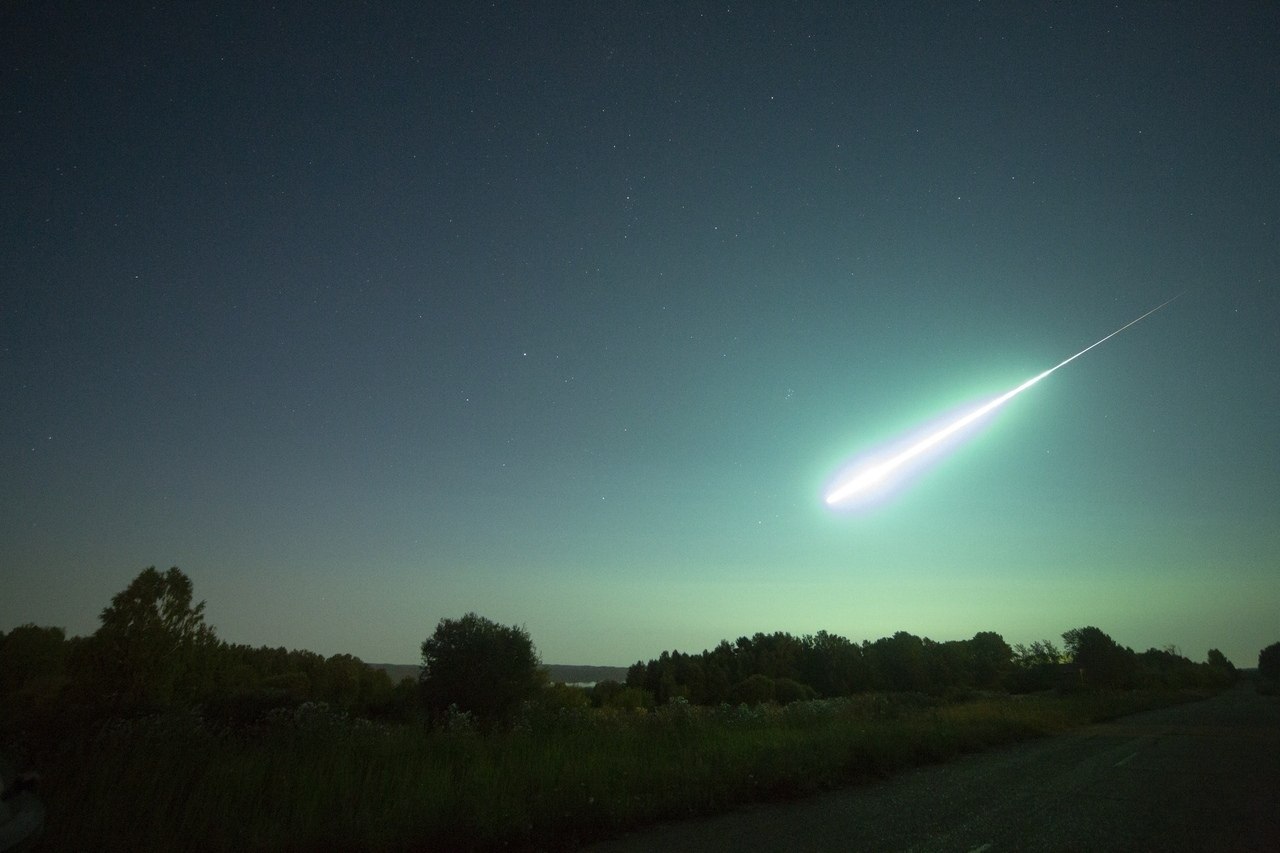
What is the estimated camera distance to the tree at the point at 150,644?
43.9m

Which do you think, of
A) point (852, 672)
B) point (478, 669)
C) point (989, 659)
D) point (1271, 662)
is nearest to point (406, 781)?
point (478, 669)

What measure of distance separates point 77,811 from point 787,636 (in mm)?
95079

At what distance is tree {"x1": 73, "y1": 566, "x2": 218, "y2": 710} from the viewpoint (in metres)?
43.9

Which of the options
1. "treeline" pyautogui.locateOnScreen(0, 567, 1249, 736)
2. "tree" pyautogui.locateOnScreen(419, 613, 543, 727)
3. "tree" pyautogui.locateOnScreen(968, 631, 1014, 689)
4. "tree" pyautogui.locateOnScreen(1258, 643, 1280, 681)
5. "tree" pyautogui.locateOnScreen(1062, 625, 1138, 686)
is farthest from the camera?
"tree" pyautogui.locateOnScreen(1258, 643, 1280, 681)

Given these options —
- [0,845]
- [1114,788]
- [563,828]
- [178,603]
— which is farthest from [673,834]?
[178,603]

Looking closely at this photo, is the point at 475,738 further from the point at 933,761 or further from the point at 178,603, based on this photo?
the point at 178,603

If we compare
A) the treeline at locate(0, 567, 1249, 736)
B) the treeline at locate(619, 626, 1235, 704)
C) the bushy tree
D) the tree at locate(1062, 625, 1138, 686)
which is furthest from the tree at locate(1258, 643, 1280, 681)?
the bushy tree

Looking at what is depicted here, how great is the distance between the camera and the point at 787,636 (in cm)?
9244

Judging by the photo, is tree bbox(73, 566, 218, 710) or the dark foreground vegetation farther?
tree bbox(73, 566, 218, 710)

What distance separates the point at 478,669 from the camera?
86.4 feet

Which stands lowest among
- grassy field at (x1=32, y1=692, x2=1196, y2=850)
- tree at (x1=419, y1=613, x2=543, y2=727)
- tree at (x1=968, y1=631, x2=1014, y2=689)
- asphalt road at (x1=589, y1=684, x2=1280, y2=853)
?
asphalt road at (x1=589, y1=684, x2=1280, y2=853)

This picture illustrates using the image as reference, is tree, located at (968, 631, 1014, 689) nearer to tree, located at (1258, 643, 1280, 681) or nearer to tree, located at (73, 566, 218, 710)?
tree, located at (1258, 643, 1280, 681)

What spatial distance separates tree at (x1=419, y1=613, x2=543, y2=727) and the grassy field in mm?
14141

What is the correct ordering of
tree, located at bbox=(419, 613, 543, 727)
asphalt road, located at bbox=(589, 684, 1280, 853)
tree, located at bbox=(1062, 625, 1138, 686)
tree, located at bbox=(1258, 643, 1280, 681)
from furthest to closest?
tree, located at bbox=(1258, 643, 1280, 681), tree, located at bbox=(1062, 625, 1138, 686), tree, located at bbox=(419, 613, 543, 727), asphalt road, located at bbox=(589, 684, 1280, 853)
